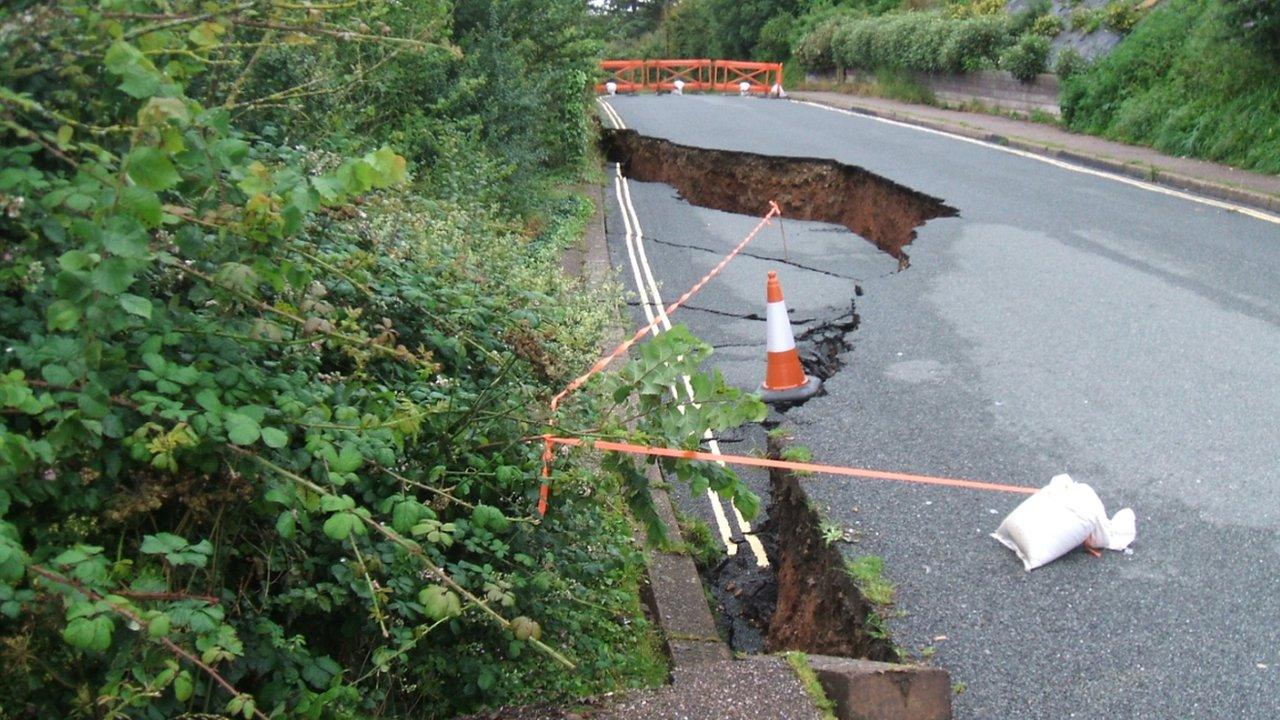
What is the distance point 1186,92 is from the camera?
17125 mm

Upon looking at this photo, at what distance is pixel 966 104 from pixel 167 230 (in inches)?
964

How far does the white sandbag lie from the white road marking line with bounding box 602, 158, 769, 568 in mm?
1118

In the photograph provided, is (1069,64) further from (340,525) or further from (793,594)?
(340,525)

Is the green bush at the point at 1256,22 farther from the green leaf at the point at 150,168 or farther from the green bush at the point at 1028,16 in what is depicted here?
the green leaf at the point at 150,168

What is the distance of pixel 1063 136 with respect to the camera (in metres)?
18.8

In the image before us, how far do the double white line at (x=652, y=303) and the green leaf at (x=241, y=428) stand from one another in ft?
4.26

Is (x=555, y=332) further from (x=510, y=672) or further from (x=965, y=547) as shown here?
(x=965, y=547)

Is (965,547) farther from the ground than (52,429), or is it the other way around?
(52,429)

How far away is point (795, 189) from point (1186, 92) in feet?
22.2

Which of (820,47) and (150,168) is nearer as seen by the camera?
(150,168)

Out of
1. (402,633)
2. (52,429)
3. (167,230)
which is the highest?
(167,230)

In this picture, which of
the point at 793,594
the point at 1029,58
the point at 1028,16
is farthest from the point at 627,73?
the point at 793,594

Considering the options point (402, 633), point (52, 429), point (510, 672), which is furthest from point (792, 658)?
point (52, 429)

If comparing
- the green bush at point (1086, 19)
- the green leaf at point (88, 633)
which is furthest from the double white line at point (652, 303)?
the green bush at point (1086, 19)
